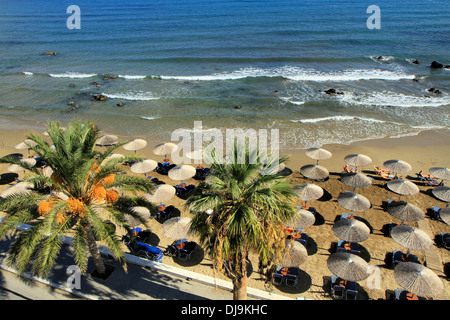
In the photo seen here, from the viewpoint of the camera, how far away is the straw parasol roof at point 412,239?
1226 cm

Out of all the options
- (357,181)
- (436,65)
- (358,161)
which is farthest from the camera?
(436,65)

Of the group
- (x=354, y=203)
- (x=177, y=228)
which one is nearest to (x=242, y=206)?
(x=177, y=228)

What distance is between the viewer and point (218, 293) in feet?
36.2

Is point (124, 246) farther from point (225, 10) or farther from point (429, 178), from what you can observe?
point (225, 10)

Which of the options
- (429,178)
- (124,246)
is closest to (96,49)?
(124,246)

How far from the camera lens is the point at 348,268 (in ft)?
36.8

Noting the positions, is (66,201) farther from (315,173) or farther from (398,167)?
(398,167)

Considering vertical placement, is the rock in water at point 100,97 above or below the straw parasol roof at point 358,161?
above

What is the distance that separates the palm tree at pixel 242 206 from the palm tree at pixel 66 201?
11.0ft

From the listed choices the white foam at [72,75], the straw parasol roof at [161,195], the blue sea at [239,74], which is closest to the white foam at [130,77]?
the blue sea at [239,74]

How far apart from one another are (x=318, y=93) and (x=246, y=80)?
8595 mm

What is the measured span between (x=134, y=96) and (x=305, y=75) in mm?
20333

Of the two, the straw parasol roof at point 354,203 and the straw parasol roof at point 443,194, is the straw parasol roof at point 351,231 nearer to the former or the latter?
the straw parasol roof at point 354,203

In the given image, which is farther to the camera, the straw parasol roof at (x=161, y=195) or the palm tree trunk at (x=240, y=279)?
the straw parasol roof at (x=161, y=195)
